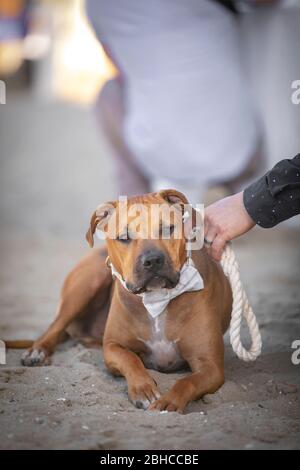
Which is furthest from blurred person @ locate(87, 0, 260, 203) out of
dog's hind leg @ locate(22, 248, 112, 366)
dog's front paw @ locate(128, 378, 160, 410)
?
dog's front paw @ locate(128, 378, 160, 410)

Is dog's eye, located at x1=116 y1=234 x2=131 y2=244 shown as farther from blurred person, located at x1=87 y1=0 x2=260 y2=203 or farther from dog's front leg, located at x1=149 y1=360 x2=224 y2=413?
blurred person, located at x1=87 y1=0 x2=260 y2=203

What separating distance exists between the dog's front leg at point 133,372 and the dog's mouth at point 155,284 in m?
0.33

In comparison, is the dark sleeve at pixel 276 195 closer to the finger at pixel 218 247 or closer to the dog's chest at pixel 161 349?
the finger at pixel 218 247

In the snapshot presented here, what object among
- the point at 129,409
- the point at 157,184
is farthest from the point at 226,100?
the point at 129,409

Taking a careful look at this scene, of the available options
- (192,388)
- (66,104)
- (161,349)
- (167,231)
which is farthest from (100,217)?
(66,104)

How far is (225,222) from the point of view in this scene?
11.0 ft

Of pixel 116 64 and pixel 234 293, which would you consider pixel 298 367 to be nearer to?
pixel 234 293

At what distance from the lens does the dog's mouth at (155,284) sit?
312 cm

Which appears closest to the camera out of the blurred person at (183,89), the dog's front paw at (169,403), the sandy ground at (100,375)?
the sandy ground at (100,375)

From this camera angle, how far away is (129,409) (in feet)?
9.72

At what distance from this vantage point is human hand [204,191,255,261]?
3344mm

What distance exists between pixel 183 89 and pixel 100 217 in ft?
10.0

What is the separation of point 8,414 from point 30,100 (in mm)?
12247

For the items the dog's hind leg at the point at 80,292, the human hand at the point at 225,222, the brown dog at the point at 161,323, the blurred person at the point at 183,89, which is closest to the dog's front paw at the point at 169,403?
the brown dog at the point at 161,323
